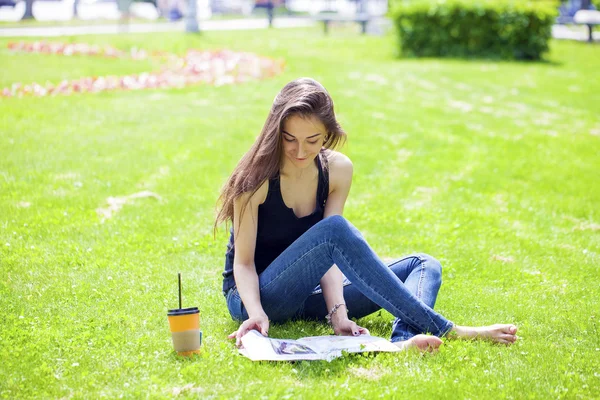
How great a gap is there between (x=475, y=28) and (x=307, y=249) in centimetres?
1525

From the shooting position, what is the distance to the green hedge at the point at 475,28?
705 inches

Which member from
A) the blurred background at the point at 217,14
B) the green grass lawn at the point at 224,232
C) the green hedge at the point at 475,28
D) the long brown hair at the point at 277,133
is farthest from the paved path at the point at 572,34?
the long brown hair at the point at 277,133

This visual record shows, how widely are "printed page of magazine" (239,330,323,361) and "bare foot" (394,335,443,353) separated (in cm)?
48

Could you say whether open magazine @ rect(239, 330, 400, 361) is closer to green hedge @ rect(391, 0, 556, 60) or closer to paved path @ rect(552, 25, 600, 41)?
green hedge @ rect(391, 0, 556, 60)

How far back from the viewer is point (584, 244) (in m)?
6.64

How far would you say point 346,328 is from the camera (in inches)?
169

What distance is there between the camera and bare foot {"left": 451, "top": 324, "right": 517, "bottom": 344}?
4.29 meters

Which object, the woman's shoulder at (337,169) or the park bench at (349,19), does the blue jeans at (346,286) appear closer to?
the woman's shoulder at (337,169)

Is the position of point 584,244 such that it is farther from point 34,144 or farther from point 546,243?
point 34,144

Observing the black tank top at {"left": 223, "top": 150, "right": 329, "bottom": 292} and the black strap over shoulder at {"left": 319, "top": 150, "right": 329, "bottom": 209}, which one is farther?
the black strap over shoulder at {"left": 319, "top": 150, "right": 329, "bottom": 209}

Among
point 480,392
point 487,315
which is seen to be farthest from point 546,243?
point 480,392

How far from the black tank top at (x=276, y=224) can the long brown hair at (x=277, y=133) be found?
12 centimetres

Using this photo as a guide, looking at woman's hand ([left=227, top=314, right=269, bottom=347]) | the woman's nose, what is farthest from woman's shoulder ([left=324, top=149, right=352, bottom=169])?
woman's hand ([left=227, top=314, right=269, bottom=347])

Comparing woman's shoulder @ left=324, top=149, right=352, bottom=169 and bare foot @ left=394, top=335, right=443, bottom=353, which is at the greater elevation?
woman's shoulder @ left=324, top=149, right=352, bottom=169
